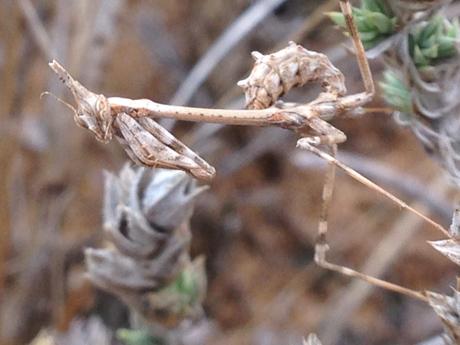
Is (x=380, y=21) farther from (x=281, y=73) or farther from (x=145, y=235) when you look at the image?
(x=145, y=235)

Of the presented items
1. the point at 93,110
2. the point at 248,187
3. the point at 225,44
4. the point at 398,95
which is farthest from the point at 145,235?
the point at 248,187

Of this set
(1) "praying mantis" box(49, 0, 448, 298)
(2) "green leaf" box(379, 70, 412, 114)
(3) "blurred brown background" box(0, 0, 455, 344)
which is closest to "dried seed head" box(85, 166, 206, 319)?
(1) "praying mantis" box(49, 0, 448, 298)

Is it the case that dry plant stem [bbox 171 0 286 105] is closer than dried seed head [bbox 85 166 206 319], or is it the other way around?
dried seed head [bbox 85 166 206 319]

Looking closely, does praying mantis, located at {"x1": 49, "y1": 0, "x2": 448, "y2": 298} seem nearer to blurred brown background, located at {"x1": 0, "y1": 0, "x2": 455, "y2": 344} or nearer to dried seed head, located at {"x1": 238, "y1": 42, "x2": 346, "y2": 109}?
dried seed head, located at {"x1": 238, "y1": 42, "x2": 346, "y2": 109}

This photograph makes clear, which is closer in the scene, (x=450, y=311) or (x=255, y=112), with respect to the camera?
(x=450, y=311)

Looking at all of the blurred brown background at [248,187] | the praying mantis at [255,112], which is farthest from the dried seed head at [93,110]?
the blurred brown background at [248,187]

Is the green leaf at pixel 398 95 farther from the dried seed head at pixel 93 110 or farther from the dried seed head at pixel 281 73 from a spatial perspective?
the dried seed head at pixel 93 110
